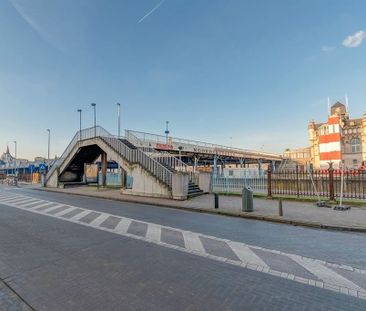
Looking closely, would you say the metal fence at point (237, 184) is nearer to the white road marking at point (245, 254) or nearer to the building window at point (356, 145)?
the white road marking at point (245, 254)

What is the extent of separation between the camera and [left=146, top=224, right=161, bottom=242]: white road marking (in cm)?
721

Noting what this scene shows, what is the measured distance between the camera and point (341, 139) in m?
50.2

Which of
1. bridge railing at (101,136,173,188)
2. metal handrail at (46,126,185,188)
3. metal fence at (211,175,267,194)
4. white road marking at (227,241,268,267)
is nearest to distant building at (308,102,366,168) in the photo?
metal fence at (211,175,267,194)

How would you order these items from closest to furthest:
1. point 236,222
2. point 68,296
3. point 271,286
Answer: point 68,296 → point 271,286 → point 236,222

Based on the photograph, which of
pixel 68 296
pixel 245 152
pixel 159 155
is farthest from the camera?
pixel 245 152

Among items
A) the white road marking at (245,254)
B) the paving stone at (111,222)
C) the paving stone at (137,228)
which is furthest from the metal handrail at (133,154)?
the white road marking at (245,254)

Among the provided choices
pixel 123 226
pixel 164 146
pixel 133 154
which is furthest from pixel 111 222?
pixel 164 146

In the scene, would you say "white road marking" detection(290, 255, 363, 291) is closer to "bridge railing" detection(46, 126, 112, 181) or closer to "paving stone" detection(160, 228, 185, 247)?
"paving stone" detection(160, 228, 185, 247)

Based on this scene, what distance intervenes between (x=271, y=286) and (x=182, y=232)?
13.3 feet

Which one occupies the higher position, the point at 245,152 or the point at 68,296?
the point at 245,152

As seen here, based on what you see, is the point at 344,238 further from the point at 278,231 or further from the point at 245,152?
the point at 245,152

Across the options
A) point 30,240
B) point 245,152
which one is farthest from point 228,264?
point 245,152

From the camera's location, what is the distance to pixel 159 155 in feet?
66.2

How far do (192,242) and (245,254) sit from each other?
152 centimetres
